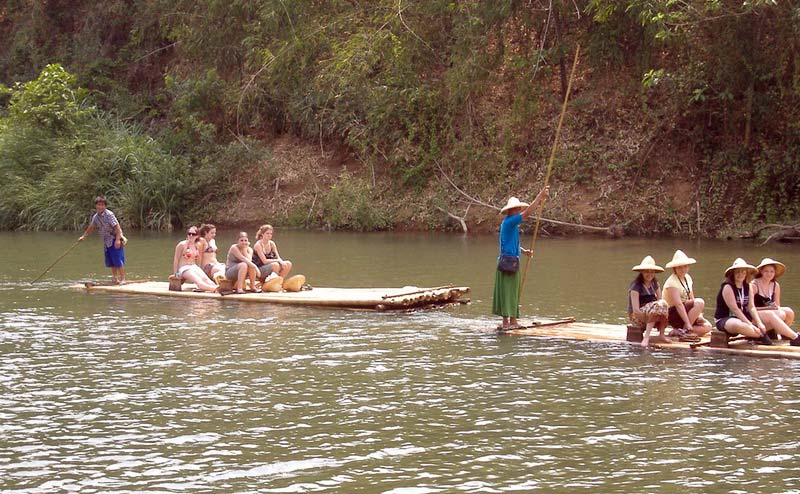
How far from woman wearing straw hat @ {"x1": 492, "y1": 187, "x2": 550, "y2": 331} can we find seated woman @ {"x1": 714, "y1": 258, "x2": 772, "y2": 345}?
2.34m

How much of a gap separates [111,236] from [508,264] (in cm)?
763

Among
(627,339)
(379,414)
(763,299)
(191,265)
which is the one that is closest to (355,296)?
(191,265)

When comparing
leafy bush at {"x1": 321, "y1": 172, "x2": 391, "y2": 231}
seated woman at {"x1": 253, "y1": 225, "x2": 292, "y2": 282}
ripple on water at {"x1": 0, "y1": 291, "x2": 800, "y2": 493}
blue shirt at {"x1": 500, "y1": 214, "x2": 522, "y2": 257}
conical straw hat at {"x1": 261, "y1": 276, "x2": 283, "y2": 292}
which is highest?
leafy bush at {"x1": 321, "y1": 172, "x2": 391, "y2": 231}

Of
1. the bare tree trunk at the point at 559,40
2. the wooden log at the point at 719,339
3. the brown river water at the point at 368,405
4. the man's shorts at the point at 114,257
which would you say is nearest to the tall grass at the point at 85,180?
the bare tree trunk at the point at 559,40

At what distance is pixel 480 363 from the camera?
35.9 ft

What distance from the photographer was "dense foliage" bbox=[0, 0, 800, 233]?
1007 inches

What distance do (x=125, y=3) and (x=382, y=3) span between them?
529 inches

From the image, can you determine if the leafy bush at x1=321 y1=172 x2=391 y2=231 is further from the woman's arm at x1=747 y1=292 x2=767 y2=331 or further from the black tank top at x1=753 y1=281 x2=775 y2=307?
the woman's arm at x1=747 y1=292 x2=767 y2=331

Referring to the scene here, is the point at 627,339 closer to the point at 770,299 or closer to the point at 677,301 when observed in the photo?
the point at 677,301

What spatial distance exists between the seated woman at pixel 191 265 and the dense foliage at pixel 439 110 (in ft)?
35.1

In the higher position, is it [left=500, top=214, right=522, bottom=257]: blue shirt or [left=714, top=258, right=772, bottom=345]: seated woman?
[left=500, top=214, right=522, bottom=257]: blue shirt

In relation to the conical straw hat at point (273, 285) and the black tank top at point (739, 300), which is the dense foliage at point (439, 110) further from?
the black tank top at point (739, 300)

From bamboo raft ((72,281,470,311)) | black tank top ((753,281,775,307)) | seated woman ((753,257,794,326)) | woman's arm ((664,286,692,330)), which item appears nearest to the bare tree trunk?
bamboo raft ((72,281,470,311))

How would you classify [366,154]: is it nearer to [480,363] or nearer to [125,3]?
[125,3]
